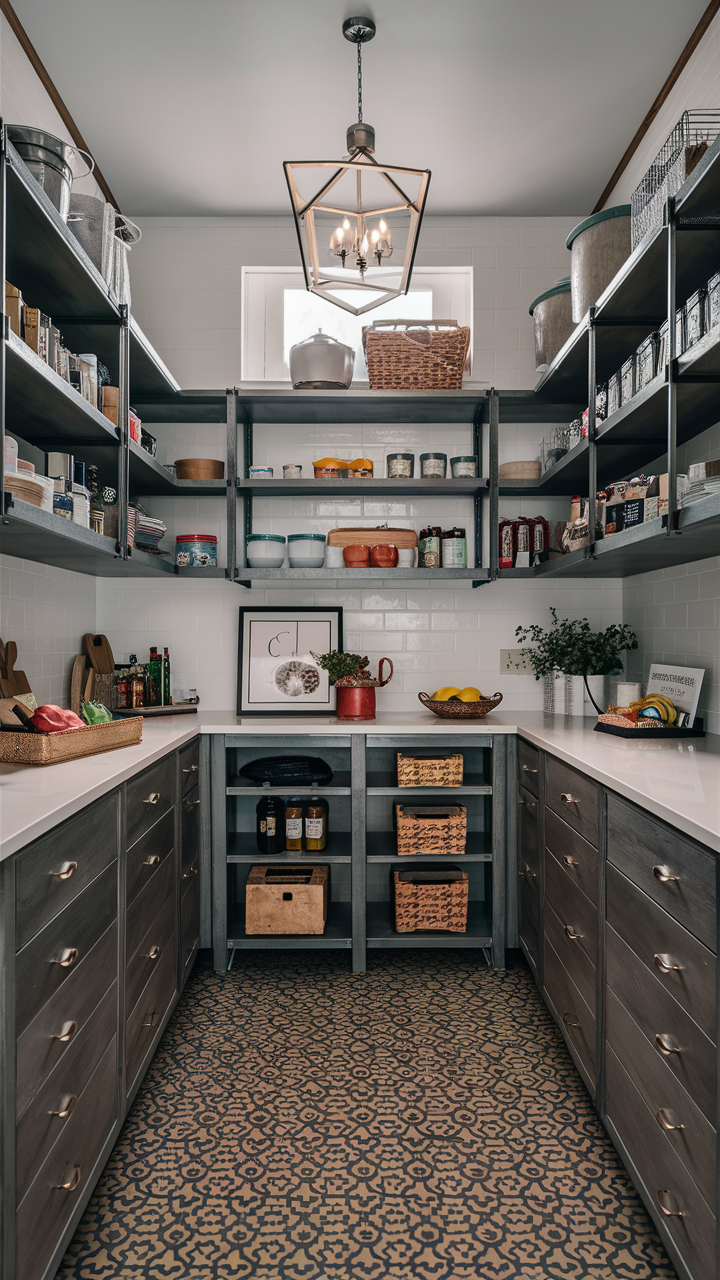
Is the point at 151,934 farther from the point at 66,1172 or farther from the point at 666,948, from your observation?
the point at 666,948

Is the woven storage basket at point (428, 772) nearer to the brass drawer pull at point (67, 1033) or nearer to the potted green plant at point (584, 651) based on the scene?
the potted green plant at point (584, 651)

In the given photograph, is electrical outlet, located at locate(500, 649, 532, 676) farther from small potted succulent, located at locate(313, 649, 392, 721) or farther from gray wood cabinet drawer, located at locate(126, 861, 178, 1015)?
gray wood cabinet drawer, located at locate(126, 861, 178, 1015)

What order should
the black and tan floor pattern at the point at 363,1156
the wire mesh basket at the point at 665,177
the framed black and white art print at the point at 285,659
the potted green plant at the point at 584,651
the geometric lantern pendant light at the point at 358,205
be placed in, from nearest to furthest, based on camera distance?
the black and tan floor pattern at the point at 363,1156 < the wire mesh basket at the point at 665,177 < the geometric lantern pendant light at the point at 358,205 < the potted green plant at the point at 584,651 < the framed black and white art print at the point at 285,659

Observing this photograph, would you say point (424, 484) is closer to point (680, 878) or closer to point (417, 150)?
point (417, 150)

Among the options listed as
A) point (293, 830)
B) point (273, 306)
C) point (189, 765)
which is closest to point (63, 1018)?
point (189, 765)

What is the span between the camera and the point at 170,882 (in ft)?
7.92

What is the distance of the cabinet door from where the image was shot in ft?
8.64

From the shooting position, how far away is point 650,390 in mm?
2076

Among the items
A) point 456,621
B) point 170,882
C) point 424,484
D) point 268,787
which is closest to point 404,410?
point 424,484

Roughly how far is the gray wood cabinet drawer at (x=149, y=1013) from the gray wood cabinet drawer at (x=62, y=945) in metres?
0.31

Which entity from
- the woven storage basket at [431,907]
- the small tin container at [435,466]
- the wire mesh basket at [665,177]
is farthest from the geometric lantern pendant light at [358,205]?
the woven storage basket at [431,907]

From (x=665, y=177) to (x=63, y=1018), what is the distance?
2.49m

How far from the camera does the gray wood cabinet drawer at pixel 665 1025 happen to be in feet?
4.09

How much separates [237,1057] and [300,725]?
1.15 meters
